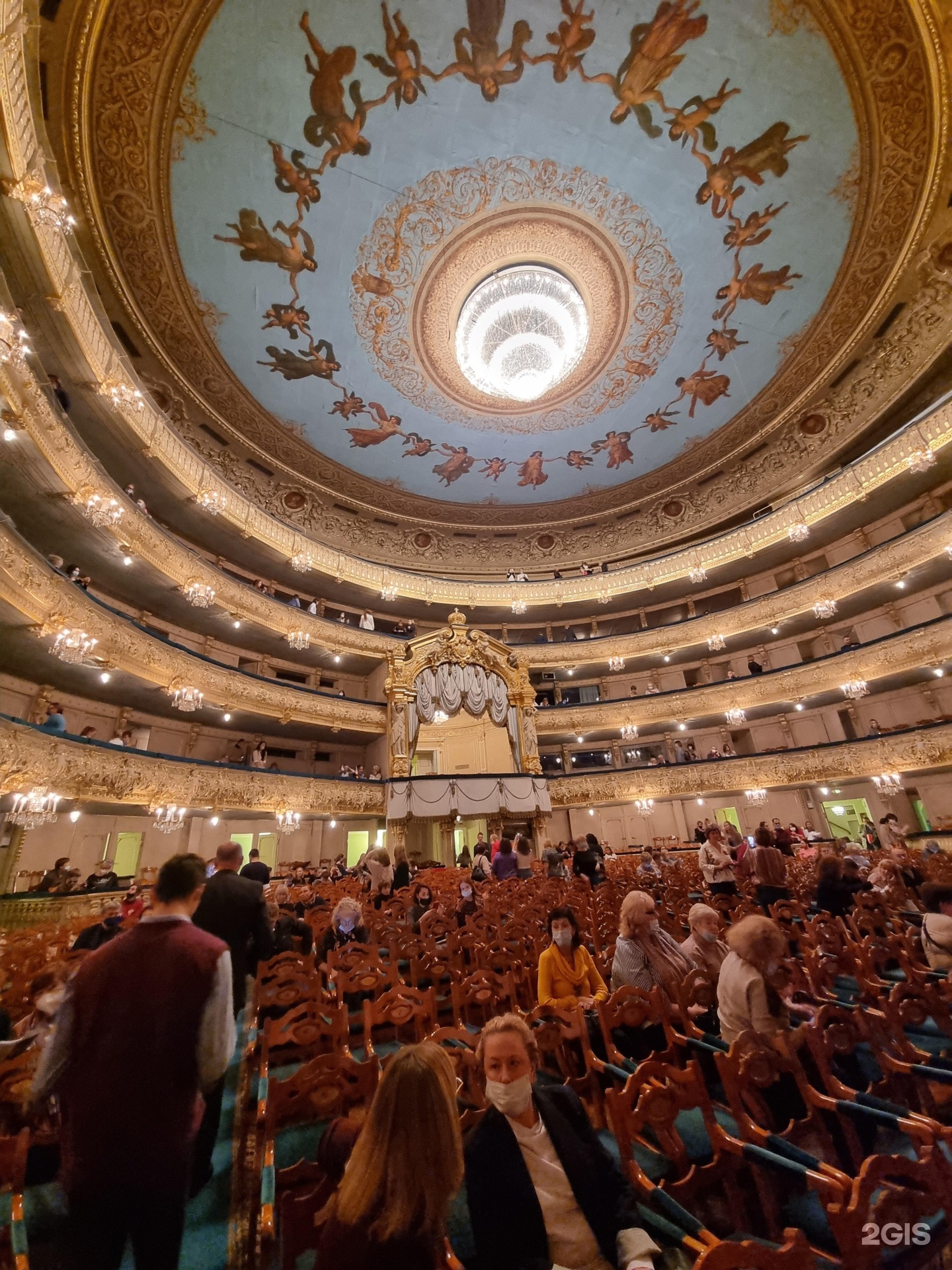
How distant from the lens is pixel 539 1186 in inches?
68.2

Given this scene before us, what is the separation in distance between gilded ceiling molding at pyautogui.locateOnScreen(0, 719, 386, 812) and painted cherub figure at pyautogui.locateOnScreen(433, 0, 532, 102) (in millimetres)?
15501

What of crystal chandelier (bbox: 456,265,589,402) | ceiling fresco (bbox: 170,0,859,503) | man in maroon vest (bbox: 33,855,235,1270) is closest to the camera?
man in maroon vest (bbox: 33,855,235,1270)

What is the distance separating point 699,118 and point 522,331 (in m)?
5.83

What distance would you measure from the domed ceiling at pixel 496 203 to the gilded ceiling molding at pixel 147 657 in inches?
325

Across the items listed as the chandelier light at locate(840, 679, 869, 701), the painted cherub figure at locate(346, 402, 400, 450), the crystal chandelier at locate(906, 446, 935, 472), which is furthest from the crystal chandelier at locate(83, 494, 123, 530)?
the crystal chandelier at locate(906, 446, 935, 472)

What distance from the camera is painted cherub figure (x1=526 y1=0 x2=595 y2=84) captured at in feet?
33.9

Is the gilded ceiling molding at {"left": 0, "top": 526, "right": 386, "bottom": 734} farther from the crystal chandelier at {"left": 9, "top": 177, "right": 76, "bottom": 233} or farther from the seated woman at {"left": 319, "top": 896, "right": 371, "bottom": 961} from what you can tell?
the seated woman at {"left": 319, "top": 896, "right": 371, "bottom": 961}

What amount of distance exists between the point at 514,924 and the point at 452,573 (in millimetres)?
19262

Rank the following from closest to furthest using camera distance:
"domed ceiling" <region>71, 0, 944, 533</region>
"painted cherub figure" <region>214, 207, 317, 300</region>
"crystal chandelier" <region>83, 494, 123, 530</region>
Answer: "crystal chandelier" <region>83, 494, 123, 530</region>
"domed ceiling" <region>71, 0, 944, 533</region>
"painted cherub figure" <region>214, 207, 317, 300</region>

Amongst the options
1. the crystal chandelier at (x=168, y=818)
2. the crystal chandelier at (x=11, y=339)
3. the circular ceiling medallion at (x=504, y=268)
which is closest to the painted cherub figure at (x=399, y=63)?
the circular ceiling medallion at (x=504, y=268)

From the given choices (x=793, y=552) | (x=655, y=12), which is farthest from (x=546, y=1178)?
(x=793, y=552)

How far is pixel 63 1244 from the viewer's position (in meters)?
1.52

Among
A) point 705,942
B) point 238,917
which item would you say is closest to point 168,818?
point 238,917

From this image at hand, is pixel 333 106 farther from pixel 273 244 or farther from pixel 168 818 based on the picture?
pixel 168 818
